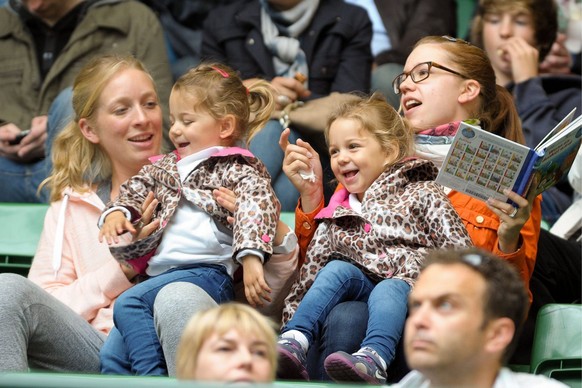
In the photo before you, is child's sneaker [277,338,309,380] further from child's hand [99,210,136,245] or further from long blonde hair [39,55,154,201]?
long blonde hair [39,55,154,201]

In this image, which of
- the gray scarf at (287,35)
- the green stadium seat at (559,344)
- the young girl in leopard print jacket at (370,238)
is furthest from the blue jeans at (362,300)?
the gray scarf at (287,35)

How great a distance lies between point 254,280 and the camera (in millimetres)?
3578

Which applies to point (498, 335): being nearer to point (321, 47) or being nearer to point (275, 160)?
point (275, 160)

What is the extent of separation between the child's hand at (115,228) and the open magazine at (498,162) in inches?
35.8

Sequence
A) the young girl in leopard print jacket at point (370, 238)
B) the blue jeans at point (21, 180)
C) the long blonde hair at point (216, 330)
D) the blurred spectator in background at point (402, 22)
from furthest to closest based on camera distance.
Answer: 1. the blurred spectator in background at point (402, 22)
2. the blue jeans at point (21, 180)
3. the young girl in leopard print jacket at point (370, 238)
4. the long blonde hair at point (216, 330)

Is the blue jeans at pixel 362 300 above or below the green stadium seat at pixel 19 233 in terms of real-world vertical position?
above

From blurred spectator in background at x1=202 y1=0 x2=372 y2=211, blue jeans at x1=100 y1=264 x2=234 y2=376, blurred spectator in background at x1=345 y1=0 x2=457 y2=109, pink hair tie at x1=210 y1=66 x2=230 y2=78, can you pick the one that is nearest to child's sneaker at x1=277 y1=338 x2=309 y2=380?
blue jeans at x1=100 y1=264 x2=234 y2=376

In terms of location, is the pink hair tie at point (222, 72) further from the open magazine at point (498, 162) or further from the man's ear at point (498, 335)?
the man's ear at point (498, 335)

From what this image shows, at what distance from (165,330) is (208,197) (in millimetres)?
484

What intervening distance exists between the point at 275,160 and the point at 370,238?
3.72 feet

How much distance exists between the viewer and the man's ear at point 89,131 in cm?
427

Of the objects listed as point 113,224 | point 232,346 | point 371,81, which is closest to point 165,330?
point 113,224

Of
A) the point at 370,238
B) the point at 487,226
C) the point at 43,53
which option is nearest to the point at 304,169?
the point at 370,238

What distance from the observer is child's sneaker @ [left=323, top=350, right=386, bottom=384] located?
10.7 feet
